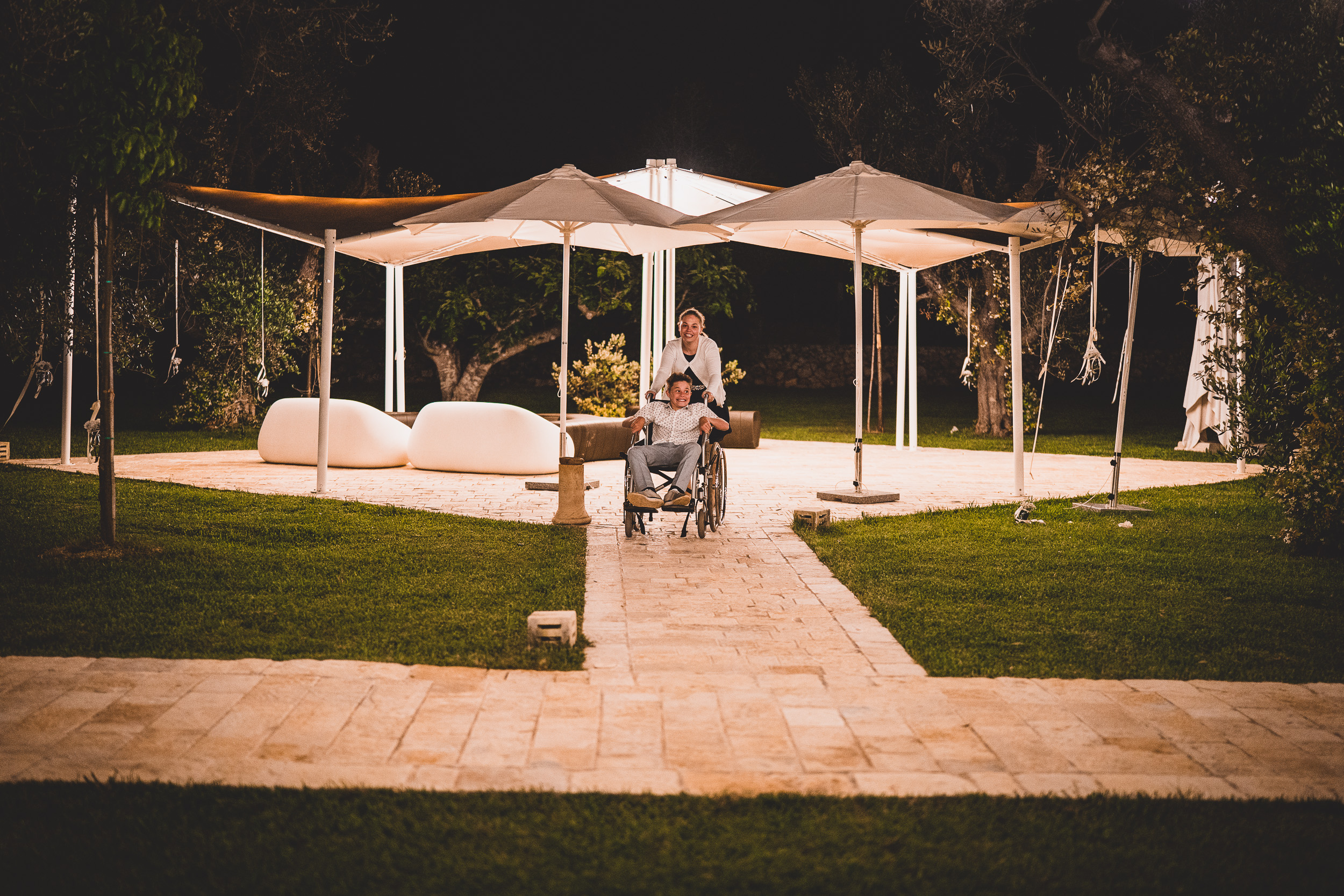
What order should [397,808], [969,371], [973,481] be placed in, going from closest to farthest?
[397,808] < [973,481] < [969,371]

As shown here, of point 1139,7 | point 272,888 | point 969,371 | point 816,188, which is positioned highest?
point 1139,7

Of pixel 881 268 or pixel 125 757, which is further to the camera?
pixel 881 268

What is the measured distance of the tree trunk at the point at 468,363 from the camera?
17719mm

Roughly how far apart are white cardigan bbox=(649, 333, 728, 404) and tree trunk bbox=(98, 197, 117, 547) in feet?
11.2

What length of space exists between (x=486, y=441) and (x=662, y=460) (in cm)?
366

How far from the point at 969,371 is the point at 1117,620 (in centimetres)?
1067

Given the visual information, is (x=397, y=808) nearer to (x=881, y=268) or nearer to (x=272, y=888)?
(x=272, y=888)

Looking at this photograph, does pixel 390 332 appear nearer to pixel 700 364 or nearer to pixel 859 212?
pixel 700 364

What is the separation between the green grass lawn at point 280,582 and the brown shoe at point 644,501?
0.42 meters

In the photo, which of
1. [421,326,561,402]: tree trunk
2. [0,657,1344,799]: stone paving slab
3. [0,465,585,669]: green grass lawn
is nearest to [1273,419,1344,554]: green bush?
[0,657,1344,799]: stone paving slab

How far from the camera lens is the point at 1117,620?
16.5 ft

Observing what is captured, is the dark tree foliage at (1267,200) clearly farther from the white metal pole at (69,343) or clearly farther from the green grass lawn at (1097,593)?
the white metal pole at (69,343)

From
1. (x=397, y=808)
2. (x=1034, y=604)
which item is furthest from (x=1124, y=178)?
(x=397, y=808)

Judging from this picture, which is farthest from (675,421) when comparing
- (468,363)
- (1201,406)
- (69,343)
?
(468,363)
